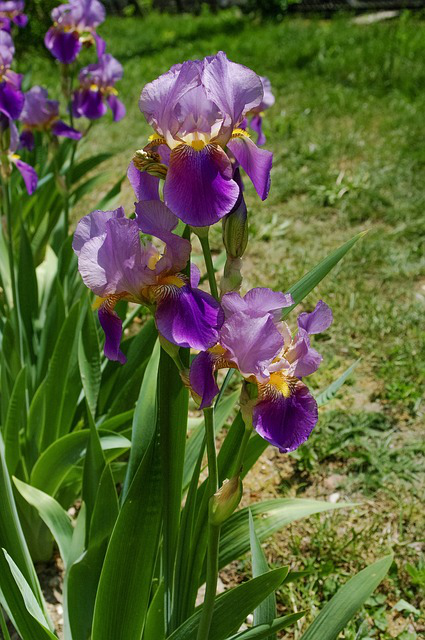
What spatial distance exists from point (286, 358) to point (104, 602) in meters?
0.61

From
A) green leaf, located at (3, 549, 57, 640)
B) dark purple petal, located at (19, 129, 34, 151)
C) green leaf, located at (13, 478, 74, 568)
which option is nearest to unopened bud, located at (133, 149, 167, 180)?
green leaf, located at (3, 549, 57, 640)

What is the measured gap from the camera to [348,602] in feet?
4.44

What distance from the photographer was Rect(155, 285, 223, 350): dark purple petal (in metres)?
0.94

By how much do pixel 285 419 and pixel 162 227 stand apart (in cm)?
33

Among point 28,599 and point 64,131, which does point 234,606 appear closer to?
point 28,599

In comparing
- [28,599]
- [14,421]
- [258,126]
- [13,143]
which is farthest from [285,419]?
[13,143]

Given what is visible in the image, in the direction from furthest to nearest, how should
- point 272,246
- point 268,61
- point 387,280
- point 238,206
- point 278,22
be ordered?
point 278,22
point 268,61
point 272,246
point 387,280
point 238,206

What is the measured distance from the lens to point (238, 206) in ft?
3.39

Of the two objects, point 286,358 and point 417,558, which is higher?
point 286,358

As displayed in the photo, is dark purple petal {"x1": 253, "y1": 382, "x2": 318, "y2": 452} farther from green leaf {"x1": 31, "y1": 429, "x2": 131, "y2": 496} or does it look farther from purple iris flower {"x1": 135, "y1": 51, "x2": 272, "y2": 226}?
green leaf {"x1": 31, "y1": 429, "x2": 131, "y2": 496}

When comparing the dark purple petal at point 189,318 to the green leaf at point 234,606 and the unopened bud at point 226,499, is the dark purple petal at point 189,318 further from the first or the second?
the green leaf at point 234,606

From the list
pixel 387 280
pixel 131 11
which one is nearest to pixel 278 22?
pixel 131 11

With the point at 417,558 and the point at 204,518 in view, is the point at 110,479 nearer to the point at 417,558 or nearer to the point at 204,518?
the point at 204,518

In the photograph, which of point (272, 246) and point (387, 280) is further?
point (272, 246)
